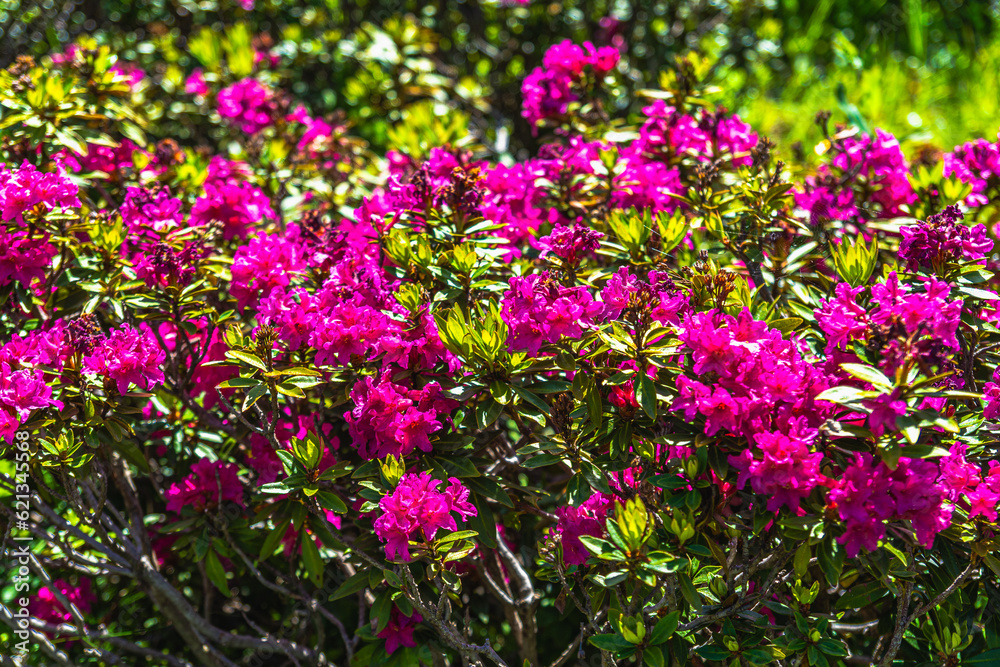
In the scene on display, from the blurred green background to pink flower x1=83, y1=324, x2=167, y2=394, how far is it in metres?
2.18

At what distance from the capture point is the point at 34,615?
2512 millimetres

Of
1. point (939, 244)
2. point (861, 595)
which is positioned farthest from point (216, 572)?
point (939, 244)

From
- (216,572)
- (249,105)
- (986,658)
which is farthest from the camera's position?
(249,105)

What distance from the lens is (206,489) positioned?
2.18 metres

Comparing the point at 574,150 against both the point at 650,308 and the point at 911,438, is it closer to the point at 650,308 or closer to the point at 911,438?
the point at 650,308

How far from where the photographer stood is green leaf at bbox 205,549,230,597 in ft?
6.79

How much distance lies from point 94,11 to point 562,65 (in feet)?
11.3

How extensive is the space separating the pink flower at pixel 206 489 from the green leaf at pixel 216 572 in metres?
0.14

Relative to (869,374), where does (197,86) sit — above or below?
below

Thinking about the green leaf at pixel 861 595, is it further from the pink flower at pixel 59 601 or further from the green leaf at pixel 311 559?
the pink flower at pixel 59 601

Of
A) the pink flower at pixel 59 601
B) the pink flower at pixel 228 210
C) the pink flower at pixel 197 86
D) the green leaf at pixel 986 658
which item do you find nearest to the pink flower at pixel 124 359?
the pink flower at pixel 228 210

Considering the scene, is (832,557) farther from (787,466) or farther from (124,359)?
(124,359)

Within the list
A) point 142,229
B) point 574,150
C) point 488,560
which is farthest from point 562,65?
point 488,560

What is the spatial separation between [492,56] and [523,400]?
10.8 feet
